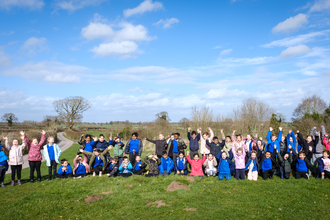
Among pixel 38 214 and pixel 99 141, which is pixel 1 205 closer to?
pixel 38 214

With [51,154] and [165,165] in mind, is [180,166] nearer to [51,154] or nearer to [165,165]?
[165,165]

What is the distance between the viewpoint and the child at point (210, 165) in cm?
946

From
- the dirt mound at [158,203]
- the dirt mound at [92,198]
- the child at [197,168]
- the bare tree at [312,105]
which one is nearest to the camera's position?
the dirt mound at [158,203]

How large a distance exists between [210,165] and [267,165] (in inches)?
88.4

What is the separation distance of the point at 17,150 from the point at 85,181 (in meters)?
2.96

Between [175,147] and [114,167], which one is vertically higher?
[175,147]

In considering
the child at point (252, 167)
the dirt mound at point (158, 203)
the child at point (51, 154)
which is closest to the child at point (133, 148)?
the child at point (51, 154)

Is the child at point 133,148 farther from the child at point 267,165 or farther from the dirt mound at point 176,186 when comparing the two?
the child at point 267,165

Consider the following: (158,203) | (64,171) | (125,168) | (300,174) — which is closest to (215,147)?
(300,174)

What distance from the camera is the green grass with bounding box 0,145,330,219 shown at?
573 centimetres

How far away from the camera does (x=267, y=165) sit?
9.04 m

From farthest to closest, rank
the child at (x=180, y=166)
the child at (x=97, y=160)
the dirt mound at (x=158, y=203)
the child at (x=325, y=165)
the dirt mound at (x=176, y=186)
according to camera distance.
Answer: the child at (x=97, y=160) → the child at (x=180, y=166) → the child at (x=325, y=165) → the dirt mound at (x=176, y=186) → the dirt mound at (x=158, y=203)

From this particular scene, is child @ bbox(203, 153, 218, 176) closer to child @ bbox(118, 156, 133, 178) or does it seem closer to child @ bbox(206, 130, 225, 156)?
child @ bbox(206, 130, 225, 156)

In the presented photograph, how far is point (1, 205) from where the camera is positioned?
21.4ft
